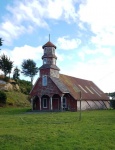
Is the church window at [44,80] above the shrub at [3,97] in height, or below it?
above

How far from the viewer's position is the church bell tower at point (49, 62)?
4270cm

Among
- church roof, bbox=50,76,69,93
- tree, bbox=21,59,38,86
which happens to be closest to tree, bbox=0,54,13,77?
tree, bbox=21,59,38,86

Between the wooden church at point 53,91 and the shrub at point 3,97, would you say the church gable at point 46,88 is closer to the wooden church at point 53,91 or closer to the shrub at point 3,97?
the wooden church at point 53,91

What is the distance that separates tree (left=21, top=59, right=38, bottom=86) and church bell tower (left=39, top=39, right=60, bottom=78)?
38.6 metres

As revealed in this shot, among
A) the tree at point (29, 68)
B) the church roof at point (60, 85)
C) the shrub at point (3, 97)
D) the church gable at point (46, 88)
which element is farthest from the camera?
the tree at point (29, 68)

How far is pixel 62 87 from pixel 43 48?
8042 millimetres

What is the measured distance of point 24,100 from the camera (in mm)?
55812

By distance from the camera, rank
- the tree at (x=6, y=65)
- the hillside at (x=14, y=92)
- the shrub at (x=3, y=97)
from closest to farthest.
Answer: the shrub at (x=3, y=97), the hillside at (x=14, y=92), the tree at (x=6, y=65)

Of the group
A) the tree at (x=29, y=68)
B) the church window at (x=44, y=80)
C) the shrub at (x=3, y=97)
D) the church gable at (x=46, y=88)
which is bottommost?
the shrub at (x=3, y=97)

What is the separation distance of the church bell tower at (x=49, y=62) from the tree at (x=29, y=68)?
3862cm

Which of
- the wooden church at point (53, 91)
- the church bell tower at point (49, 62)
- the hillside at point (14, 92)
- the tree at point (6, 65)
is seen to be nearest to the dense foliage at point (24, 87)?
the hillside at point (14, 92)

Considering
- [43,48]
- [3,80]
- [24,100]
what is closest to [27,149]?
[43,48]

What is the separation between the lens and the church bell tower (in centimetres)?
4270

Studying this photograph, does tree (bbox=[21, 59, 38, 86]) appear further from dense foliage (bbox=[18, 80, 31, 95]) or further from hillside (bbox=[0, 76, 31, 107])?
hillside (bbox=[0, 76, 31, 107])
